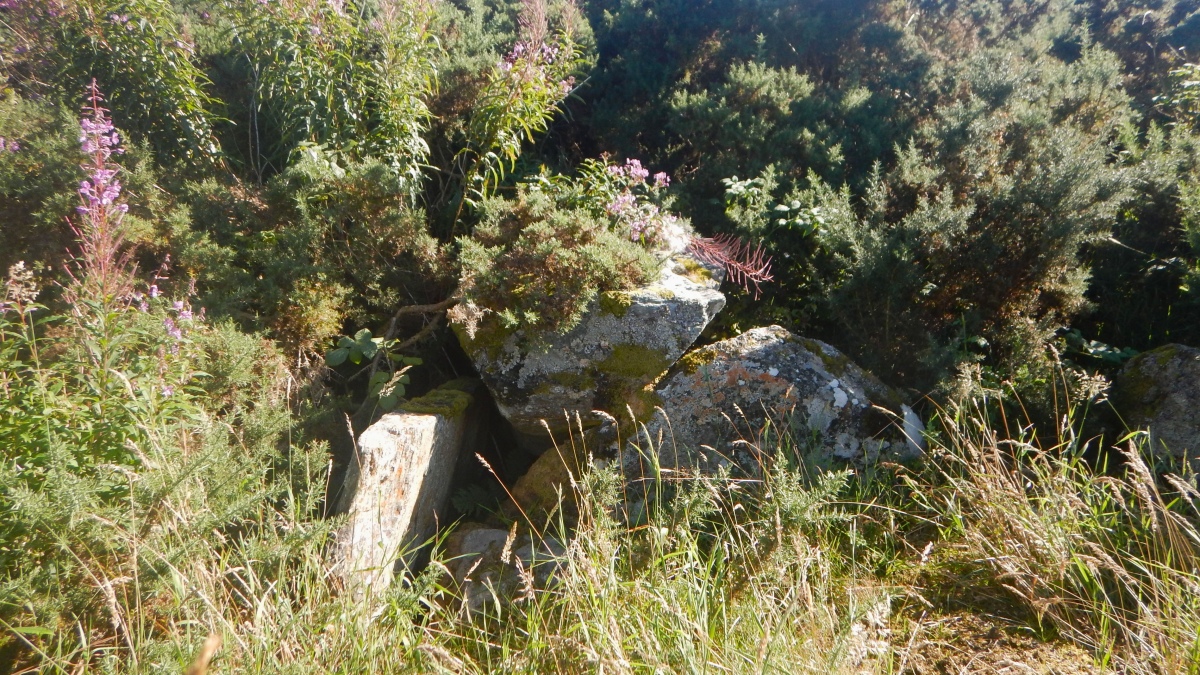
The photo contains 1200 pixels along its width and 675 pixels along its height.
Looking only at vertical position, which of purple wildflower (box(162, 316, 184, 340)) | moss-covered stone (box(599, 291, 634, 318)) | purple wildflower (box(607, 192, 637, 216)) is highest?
Result: purple wildflower (box(607, 192, 637, 216))

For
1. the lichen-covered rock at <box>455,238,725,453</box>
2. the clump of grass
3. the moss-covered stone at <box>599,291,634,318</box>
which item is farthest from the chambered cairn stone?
the clump of grass

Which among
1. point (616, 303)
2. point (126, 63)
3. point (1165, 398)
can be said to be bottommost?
point (1165, 398)

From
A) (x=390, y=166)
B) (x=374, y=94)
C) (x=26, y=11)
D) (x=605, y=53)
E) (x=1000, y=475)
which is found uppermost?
(x=605, y=53)

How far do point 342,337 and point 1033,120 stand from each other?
16.8 feet

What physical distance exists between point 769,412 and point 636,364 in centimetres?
77

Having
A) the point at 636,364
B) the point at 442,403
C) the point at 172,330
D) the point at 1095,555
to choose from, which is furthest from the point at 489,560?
the point at 1095,555

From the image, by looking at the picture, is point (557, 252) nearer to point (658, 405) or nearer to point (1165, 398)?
point (658, 405)

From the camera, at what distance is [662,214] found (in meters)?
4.84

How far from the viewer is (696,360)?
13.6 feet

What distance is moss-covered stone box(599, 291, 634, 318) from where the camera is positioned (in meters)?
4.09

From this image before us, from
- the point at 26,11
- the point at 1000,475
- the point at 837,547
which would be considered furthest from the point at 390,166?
the point at 1000,475

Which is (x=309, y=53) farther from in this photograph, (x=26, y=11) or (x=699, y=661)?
(x=699, y=661)

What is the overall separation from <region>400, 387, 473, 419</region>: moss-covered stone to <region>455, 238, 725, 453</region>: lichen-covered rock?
23 cm

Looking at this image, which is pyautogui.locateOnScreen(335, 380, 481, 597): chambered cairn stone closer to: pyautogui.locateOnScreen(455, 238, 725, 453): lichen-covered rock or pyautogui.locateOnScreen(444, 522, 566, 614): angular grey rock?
pyautogui.locateOnScreen(444, 522, 566, 614): angular grey rock
